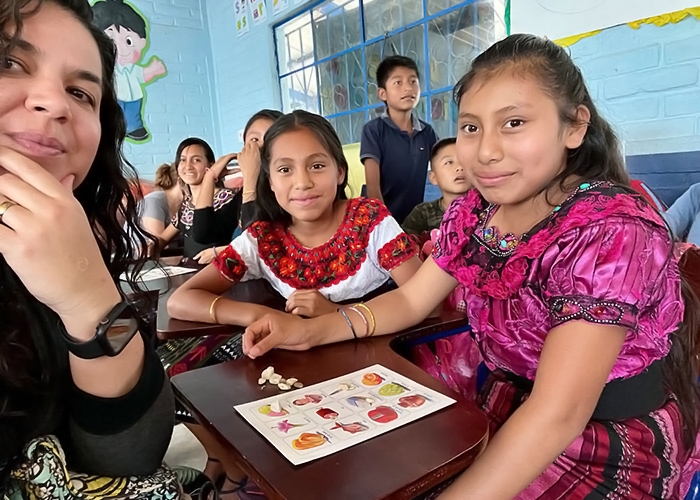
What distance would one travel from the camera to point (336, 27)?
12.3 ft

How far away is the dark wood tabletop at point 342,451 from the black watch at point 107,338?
0.20 m

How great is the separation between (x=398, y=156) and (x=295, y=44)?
204 centimetres

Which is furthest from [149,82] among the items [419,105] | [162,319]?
[162,319]

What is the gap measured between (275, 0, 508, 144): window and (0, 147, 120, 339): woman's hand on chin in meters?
2.23

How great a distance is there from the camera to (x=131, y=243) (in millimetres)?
864

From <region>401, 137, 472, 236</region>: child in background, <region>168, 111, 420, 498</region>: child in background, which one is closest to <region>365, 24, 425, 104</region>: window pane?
<region>401, 137, 472, 236</region>: child in background

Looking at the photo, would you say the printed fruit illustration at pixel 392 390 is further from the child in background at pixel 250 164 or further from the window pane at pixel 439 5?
the window pane at pixel 439 5

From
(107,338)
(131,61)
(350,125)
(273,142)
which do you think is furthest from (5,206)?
(131,61)

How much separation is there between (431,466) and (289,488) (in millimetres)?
163

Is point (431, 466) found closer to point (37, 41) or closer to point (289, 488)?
point (289, 488)

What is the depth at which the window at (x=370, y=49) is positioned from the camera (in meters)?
2.77

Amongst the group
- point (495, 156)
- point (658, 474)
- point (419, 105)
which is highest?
point (419, 105)

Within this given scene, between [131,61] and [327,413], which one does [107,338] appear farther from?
[131,61]

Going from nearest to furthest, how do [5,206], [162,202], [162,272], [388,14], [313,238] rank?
[5,206] < [313,238] < [162,272] < [162,202] < [388,14]
